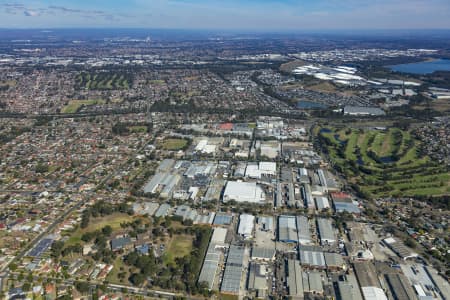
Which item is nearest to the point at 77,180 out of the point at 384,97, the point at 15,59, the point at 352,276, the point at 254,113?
the point at 352,276

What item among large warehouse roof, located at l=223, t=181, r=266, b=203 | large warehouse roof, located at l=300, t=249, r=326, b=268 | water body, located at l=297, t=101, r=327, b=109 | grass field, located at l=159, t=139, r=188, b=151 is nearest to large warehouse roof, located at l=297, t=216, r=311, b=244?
large warehouse roof, located at l=300, t=249, r=326, b=268

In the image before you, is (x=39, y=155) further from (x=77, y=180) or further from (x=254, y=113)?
(x=254, y=113)

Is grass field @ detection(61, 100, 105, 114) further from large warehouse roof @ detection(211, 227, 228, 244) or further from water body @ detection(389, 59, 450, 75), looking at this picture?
water body @ detection(389, 59, 450, 75)

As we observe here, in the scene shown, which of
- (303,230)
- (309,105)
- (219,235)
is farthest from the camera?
(309,105)

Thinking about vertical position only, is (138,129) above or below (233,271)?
above

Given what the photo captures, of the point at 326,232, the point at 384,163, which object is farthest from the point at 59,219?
the point at 384,163

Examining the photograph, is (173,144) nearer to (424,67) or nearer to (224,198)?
(224,198)
